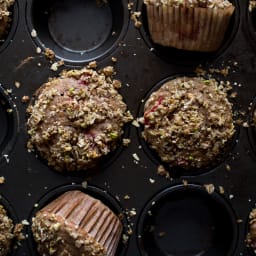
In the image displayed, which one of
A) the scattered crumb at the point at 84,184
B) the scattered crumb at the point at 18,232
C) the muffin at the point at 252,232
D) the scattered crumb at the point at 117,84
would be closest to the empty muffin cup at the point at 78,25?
the scattered crumb at the point at 117,84

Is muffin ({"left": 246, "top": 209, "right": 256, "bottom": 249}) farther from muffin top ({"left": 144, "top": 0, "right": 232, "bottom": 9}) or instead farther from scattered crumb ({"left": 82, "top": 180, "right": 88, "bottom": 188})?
muffin top ({"left": 144, "top": 0, "right": 232, "bottom": 9})

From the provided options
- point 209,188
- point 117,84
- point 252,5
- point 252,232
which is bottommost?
point 252,232

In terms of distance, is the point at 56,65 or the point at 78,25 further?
the point at 78,25

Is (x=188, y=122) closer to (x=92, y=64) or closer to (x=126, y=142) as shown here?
(x=126, y=142)

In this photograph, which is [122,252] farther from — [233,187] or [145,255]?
[233,187]

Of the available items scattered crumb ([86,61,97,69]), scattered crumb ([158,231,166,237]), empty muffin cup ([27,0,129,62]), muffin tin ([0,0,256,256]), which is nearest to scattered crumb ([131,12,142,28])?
muffin tin ([0,0,256,256])

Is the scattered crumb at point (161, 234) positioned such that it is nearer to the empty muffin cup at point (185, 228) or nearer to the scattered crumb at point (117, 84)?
the empty muffin cup at point (185, 228)

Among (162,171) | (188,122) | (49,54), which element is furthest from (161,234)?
(49,54)

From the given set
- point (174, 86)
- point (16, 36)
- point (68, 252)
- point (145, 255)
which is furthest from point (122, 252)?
point (16, 36)
